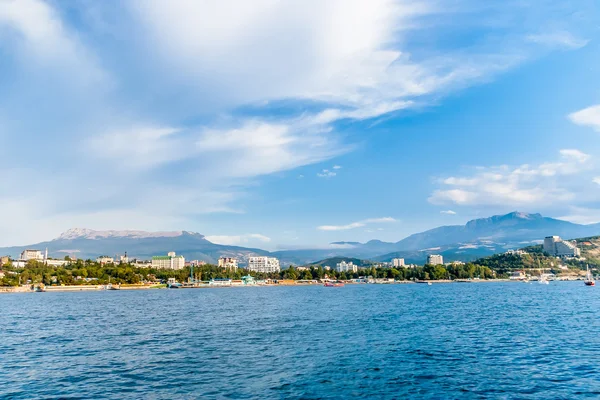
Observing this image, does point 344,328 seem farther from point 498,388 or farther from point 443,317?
point 498,388

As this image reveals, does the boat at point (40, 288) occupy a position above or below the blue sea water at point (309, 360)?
above

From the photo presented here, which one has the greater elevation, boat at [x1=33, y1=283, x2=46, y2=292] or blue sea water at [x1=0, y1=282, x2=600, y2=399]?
boat at [x1=33, y1=283, x2=46, y2=292]

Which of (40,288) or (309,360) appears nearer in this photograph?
(309,360)

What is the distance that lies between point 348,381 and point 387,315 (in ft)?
131

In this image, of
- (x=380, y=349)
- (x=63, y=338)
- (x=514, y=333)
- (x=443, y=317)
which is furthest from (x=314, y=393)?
(x=443, y=317)

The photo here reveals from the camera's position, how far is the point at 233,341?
4175cm

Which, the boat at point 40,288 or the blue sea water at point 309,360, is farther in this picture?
the boat at point 40,288

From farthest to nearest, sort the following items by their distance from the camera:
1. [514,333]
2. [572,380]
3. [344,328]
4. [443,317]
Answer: [443,317] → [344,328] → [514,333] → [572,380]

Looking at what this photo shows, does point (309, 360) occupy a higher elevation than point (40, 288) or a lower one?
lower

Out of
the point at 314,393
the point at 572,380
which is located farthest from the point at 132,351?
the point at 572,380

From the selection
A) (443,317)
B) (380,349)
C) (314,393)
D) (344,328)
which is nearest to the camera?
(314,393)

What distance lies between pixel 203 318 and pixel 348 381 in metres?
42.7

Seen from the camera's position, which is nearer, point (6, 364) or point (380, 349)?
point (6, 364)

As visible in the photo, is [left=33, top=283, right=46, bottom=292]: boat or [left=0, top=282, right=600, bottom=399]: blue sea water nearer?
[left=0, top=282, right=600, bottom=399]: blue sea water
